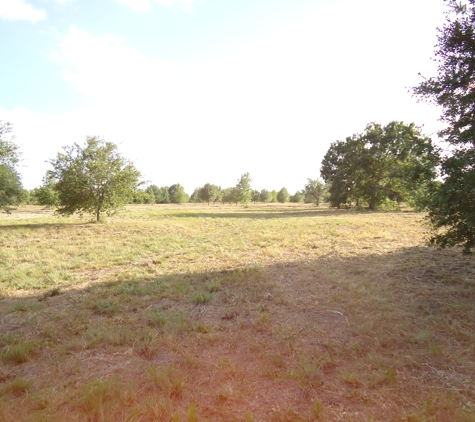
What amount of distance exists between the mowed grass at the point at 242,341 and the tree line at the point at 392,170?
2.52m

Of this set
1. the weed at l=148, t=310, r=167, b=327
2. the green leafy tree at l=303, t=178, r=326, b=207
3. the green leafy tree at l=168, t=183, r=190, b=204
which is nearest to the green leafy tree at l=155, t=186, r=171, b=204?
the green leafy tree at l=168, t=183, r=190, b=204

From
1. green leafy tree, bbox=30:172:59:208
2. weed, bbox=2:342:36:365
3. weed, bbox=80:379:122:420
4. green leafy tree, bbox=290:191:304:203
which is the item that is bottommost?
weed, bbox=2:342:36:365

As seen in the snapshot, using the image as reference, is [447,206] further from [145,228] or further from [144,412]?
[145,228]

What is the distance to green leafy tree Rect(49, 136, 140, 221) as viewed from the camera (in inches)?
866

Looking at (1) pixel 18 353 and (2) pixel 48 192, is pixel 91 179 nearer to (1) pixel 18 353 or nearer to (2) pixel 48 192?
(2) pixel 48 192

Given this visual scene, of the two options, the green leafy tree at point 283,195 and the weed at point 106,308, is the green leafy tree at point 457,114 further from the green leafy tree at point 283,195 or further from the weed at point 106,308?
the green leafy tree at point 283,195

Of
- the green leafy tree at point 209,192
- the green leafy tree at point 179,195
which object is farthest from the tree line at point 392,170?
the green leafy tree at point 179,195

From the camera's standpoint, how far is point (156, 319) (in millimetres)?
5812

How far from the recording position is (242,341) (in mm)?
5004

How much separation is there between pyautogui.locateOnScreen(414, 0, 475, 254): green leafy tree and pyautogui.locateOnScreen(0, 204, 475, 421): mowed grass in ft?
6.75

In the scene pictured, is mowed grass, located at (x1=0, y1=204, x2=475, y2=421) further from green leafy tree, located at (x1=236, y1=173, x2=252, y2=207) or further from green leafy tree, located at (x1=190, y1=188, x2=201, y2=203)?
green leafy tree, located at (x1=190, y1=188, x2=201, y2=203)

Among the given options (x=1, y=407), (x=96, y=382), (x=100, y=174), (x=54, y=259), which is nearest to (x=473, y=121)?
(x=96, y=382)

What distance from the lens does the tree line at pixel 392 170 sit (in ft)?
22.1

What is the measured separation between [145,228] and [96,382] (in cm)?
1881
